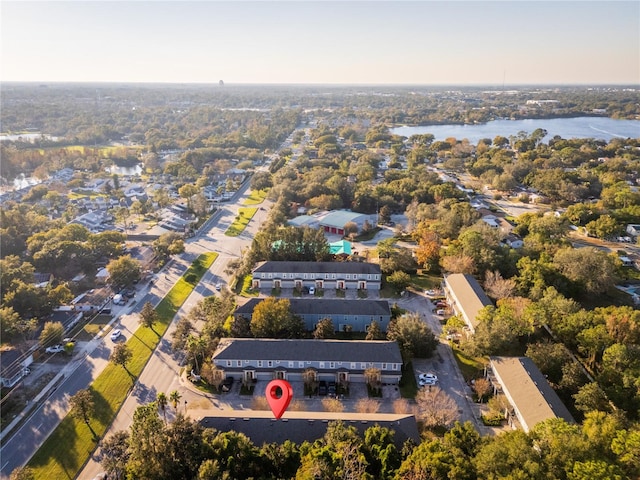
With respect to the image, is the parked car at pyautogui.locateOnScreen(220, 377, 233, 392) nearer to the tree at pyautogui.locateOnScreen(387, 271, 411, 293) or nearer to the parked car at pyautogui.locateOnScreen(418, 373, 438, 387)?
the parked car at pyautogui.locateOnScreen(418, 373, 438, 387)

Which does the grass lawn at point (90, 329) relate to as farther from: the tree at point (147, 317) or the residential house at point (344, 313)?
the residential house at point (344, 313)

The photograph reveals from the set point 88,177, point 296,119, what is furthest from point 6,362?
point 296,119

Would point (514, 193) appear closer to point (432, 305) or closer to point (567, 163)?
point (567, 163)

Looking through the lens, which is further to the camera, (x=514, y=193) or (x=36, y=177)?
(x=36, y=177)

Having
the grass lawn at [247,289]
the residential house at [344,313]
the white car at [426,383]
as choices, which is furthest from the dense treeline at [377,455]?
the grass lawn at [247,289]

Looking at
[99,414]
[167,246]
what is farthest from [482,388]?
[167,246]

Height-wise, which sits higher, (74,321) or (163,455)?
(163,455)
